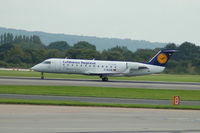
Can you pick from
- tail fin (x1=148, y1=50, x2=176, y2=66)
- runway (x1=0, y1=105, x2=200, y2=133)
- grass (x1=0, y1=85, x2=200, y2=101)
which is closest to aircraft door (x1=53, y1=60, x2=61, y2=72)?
tail fin (x1=148, y1=50, x2=176, y2=66)

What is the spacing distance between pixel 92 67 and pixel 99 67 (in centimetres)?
95

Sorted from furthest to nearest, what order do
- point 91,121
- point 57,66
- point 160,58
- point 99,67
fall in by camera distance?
point 160,58
point 99,67
point 57,66
point 91,121

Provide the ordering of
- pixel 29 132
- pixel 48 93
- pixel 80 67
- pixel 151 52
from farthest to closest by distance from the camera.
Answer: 1. pixel 151 52
2. pixel 80 67
3. pixel 48 93
4. pixel 29 132

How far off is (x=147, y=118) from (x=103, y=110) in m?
3.64

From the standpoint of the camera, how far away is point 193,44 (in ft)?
484

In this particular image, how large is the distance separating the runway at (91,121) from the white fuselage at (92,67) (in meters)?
35.8

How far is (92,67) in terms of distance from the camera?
6175cm

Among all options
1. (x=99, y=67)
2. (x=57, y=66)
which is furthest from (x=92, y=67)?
(x=57, y=66)

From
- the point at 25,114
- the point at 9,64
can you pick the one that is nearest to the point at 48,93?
the point at 25,114

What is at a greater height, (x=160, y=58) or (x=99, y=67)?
(x=160, y=58)

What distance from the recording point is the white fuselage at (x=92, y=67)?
61031mm

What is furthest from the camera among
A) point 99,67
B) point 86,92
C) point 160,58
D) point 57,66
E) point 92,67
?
point 160,58

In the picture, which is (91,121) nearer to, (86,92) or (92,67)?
(86,92)

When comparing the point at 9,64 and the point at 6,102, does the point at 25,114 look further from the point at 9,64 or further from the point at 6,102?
the point at 9,64
